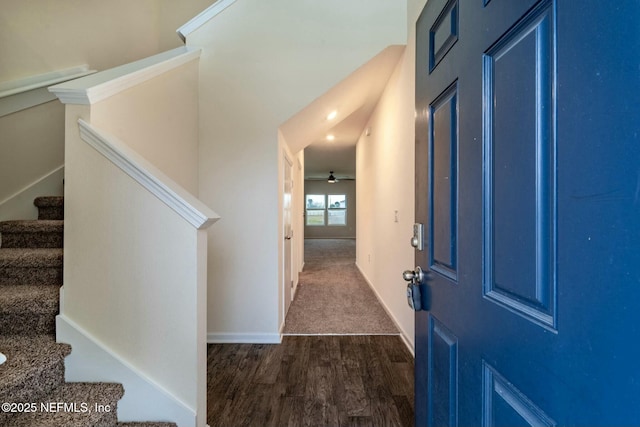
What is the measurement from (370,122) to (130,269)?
12.0 ft

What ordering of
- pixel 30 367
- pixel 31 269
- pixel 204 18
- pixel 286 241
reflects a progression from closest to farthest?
pixel 30 367 < pixel 31 269 < pixel 204 18 < pixel 286 241

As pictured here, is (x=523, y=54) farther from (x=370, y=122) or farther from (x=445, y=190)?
(x=370, y=122)

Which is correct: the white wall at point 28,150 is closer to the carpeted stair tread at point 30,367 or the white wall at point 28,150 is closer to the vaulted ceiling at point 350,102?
the carpeted stair tread at point 30,367

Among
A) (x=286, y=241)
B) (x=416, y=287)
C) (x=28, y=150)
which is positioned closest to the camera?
(x=416, y=287)

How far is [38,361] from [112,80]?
4.42 ft

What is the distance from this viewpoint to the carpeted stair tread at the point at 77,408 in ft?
3.57

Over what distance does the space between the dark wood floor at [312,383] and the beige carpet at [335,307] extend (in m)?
0.19

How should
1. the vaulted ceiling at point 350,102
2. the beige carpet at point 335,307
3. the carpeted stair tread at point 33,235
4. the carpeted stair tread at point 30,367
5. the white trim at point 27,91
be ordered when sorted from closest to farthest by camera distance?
the carpeted stair tread at point 30,367, the carpeted stair tread at point 33,235, the white trim at point 27,91, the vaulted ceiling at point 350,102, the beige carpet at point 335,307

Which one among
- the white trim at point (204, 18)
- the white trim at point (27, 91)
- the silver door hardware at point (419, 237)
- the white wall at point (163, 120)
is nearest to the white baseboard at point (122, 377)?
the white wall at point (163, 120)

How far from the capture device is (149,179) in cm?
127

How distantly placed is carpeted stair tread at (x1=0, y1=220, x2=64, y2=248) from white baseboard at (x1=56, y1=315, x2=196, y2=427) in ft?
2.65

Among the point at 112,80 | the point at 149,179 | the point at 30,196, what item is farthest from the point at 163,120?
the point at 30,196

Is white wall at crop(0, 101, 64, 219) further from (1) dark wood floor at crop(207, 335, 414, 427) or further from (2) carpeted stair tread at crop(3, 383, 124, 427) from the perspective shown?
(1) dark wood floor at crop(207, 335, 414, 427)

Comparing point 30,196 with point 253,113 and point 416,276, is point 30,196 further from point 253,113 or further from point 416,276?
point 416,276
